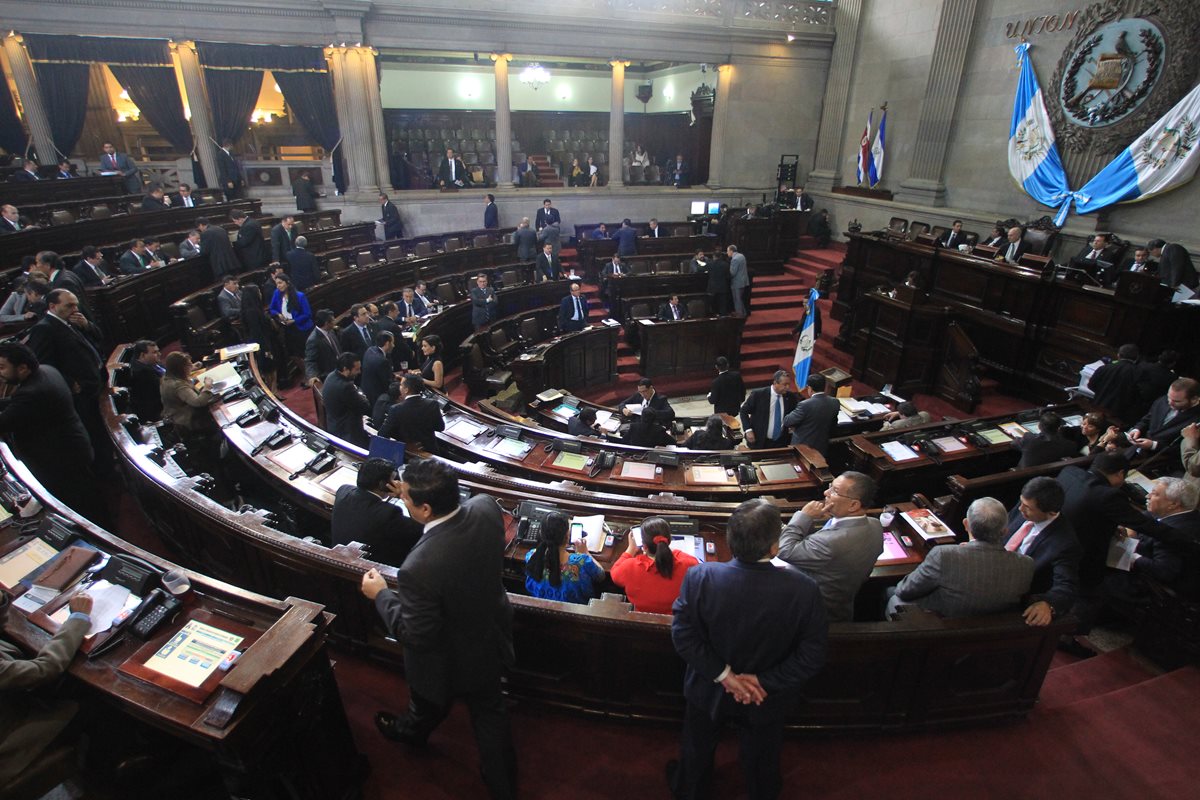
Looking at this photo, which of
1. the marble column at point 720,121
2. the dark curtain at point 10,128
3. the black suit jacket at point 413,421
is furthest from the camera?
the marble column at point 720,121

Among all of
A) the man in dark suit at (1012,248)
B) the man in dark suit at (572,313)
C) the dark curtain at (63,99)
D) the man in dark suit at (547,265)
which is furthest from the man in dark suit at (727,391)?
the dark curtain at (63,99)

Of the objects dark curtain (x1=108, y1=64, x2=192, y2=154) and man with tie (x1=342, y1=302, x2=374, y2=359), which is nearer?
man with tie (x1=342, y1=302, x2=374, y2=359)

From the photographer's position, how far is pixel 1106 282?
314 inches

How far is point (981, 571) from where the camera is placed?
275 centimetres

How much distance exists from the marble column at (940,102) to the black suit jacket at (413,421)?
40.9 ft

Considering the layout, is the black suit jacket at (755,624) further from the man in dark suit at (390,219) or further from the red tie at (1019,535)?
the man in dark suit at (390,219)

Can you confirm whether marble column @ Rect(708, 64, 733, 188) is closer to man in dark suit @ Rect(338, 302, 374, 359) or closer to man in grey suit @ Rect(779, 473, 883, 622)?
man in dark suit @ Rect(338, 302, 374, 359)

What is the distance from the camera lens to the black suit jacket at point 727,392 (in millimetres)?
7328

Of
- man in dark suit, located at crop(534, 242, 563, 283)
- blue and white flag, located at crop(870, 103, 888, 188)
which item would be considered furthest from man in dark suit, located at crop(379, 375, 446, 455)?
blue and white flag, located at crop(870, 103, 888, 188)

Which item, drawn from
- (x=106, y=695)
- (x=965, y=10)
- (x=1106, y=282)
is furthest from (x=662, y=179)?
(x=106, y=695)

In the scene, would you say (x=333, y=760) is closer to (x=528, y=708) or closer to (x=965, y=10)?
(x=528, y=708)

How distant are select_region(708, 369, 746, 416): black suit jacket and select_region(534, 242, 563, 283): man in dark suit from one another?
5.24 meters

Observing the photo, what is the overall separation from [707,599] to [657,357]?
8.29 metres

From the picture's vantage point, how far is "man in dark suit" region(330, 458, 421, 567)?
310cm
